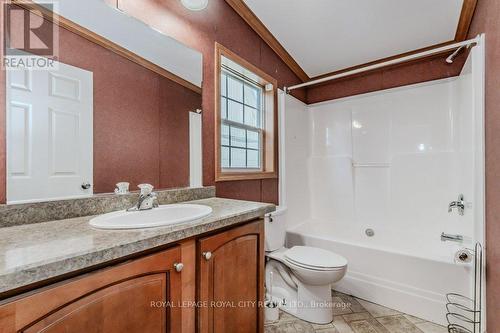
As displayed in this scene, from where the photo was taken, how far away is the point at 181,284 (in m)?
0.88

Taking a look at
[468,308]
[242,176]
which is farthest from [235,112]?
[468,308]

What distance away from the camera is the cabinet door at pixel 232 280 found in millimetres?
959

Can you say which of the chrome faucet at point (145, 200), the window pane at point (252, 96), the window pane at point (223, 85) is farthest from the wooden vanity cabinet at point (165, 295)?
the window pane at point (252, 96)

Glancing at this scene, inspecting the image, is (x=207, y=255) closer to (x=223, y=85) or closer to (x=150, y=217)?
(x=150, y=217)

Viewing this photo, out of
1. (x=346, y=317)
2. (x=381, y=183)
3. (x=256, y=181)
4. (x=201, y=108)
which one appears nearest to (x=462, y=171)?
(x=381, y=183)

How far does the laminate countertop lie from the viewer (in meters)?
0.52

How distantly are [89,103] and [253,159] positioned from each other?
149 cm

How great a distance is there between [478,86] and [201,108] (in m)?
1.87

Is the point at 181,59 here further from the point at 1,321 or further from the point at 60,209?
the point at 1,321

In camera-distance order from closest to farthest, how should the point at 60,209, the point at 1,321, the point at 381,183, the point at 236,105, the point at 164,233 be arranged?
the point at 1,321, the point at 164,233, the point at 60,209, the point at 236,105, the point at 381,183

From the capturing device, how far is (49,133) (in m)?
0.95

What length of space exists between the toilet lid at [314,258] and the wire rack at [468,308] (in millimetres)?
740

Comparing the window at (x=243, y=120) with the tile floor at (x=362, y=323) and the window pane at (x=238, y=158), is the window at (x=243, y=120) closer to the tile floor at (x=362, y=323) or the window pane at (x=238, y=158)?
the window pane at (x=238, y=158)
